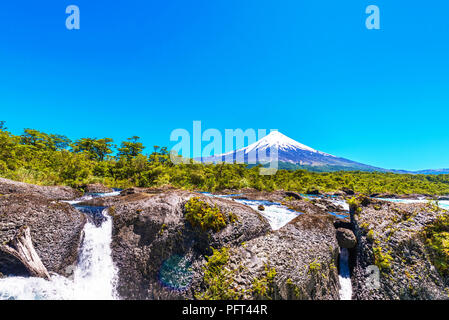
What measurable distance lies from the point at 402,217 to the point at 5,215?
14.8 meters

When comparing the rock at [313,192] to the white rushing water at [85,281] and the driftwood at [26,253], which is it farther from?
the driftwood at [26,253]

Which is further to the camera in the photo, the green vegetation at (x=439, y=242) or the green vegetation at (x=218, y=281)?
the green vegetation at (x=439, y=242)

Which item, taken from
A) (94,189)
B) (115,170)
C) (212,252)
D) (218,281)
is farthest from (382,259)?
(115,170)

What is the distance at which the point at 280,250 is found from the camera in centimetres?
633

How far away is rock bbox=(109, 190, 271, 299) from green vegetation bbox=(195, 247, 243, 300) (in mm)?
280

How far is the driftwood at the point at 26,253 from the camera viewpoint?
549cm

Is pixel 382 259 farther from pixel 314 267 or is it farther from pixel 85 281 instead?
pixel 85 281

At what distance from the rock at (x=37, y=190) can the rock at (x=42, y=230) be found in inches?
207

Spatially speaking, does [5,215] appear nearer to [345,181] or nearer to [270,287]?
[270,287]

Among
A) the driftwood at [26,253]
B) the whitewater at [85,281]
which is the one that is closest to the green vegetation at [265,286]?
the whitewater at [85,281]

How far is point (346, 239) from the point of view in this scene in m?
7.55

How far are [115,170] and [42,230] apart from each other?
24.3 m

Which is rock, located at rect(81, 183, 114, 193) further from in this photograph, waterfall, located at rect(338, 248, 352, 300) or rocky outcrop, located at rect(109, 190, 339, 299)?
waterfall, located at rect(338, 248, 352, 300)
